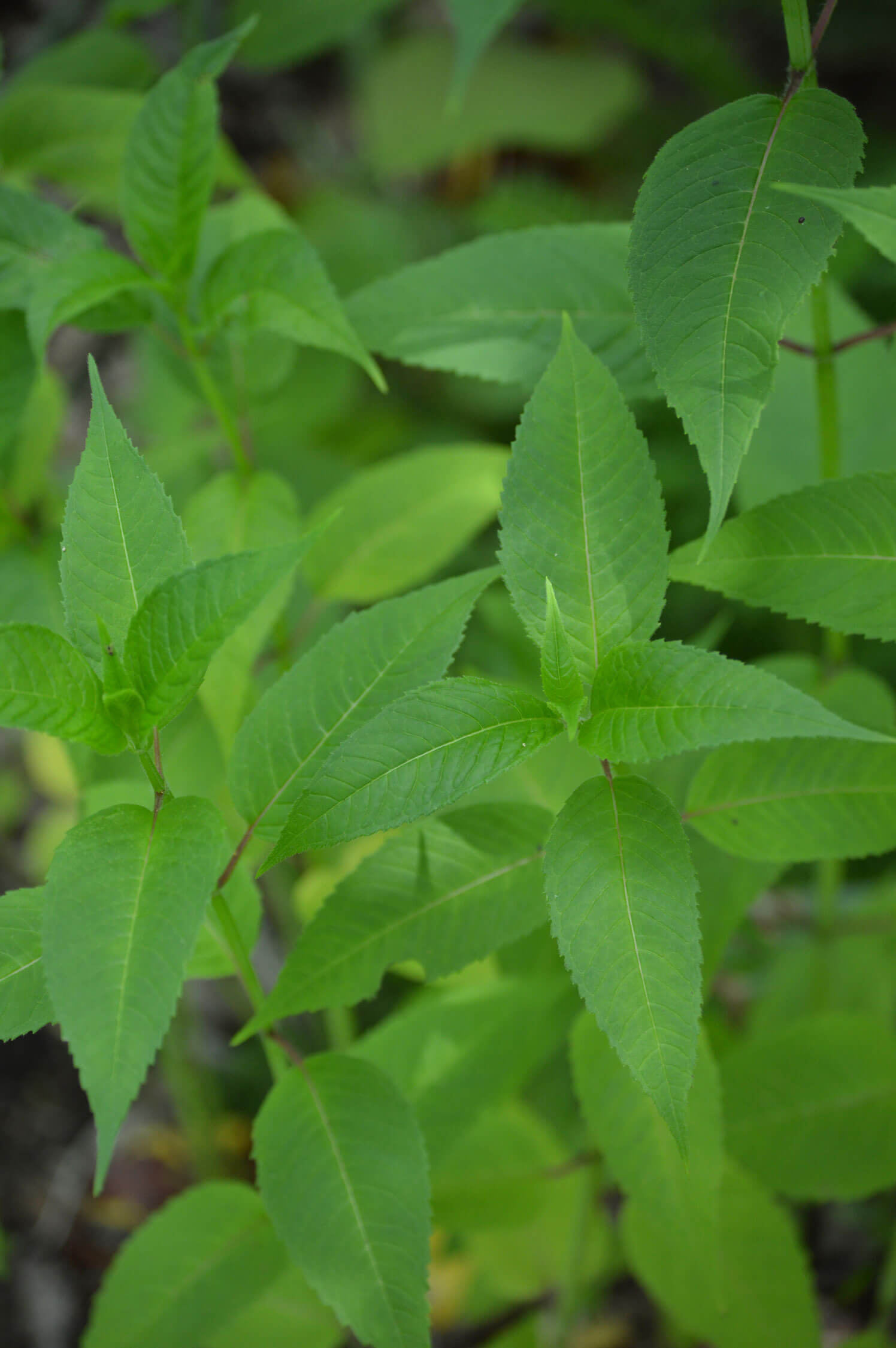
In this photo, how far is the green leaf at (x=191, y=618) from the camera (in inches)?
24.5

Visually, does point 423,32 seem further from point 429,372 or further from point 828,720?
point 828,720

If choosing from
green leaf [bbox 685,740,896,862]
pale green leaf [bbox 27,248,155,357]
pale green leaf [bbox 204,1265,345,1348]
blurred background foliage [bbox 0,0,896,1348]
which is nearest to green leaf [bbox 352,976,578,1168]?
blurred background foliage [bbox 0,0,896,1348]

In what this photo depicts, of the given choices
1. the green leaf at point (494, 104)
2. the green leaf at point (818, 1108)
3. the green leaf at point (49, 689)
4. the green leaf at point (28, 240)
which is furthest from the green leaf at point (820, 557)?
the green leaf at point (494, 104)

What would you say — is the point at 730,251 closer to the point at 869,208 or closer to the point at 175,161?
the point at 869,208

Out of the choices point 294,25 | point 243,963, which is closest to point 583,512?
point 243,963

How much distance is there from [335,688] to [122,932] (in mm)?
235

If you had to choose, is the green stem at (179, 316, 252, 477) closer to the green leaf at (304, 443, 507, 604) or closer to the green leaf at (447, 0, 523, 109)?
the green leaf at (304, 443, 507, 604)

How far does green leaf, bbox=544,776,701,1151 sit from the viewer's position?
23.8 inches

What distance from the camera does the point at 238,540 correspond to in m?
Result: 1.04

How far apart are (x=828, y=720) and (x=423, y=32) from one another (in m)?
2.52

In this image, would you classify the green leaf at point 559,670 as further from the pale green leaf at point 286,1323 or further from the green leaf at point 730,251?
the pale green leaf at point 286,1323

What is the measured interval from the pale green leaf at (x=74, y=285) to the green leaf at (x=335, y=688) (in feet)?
1.26

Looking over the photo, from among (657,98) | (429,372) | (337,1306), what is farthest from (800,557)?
(657,98)

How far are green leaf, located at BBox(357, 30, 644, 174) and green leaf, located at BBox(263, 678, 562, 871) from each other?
6.58 ft
